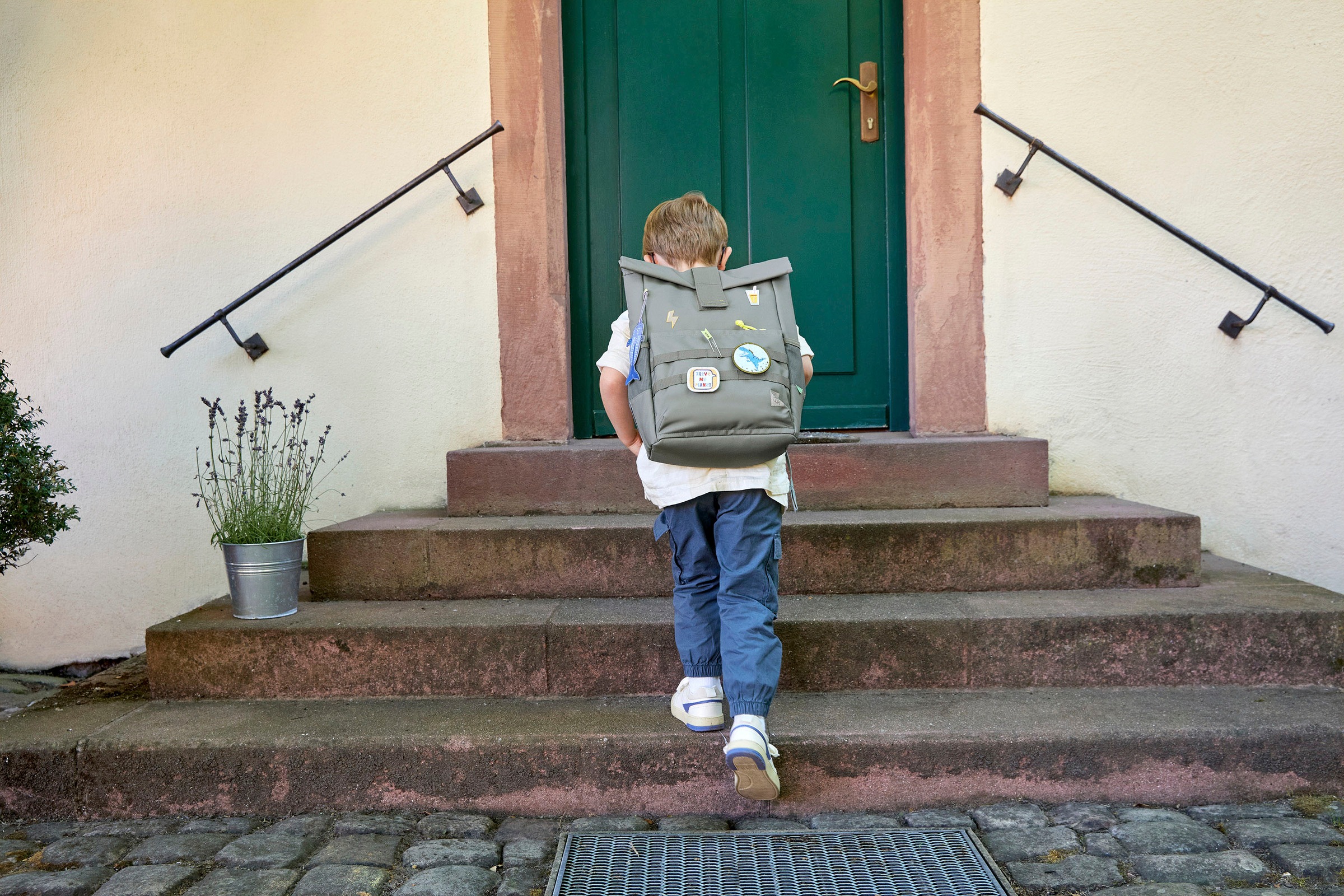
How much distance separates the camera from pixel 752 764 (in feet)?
7.49

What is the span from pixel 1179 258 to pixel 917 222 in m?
1.08

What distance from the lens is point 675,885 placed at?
212 cm

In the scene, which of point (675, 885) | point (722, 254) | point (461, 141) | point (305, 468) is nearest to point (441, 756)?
point (675, 885)

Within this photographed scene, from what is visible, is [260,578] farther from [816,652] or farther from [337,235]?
[816,652]

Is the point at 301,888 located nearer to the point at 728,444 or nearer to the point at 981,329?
the point at 728,444

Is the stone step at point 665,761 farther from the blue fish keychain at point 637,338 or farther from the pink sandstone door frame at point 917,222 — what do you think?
the pink sandstone door frame at point 917,222


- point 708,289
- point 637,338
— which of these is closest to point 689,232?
point 708,289

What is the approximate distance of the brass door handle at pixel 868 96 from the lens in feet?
13.7

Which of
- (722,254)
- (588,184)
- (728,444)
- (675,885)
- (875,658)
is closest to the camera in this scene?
(675,885)

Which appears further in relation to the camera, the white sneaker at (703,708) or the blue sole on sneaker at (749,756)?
the white sneaker at (703,708)

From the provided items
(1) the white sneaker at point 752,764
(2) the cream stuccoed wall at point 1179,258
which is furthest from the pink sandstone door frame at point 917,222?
(1) the white sneaker at point 752,764

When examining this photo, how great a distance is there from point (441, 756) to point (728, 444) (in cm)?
116

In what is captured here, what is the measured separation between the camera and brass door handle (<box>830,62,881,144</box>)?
4188mm

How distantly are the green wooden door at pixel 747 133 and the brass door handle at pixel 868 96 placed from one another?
42 millimetres
